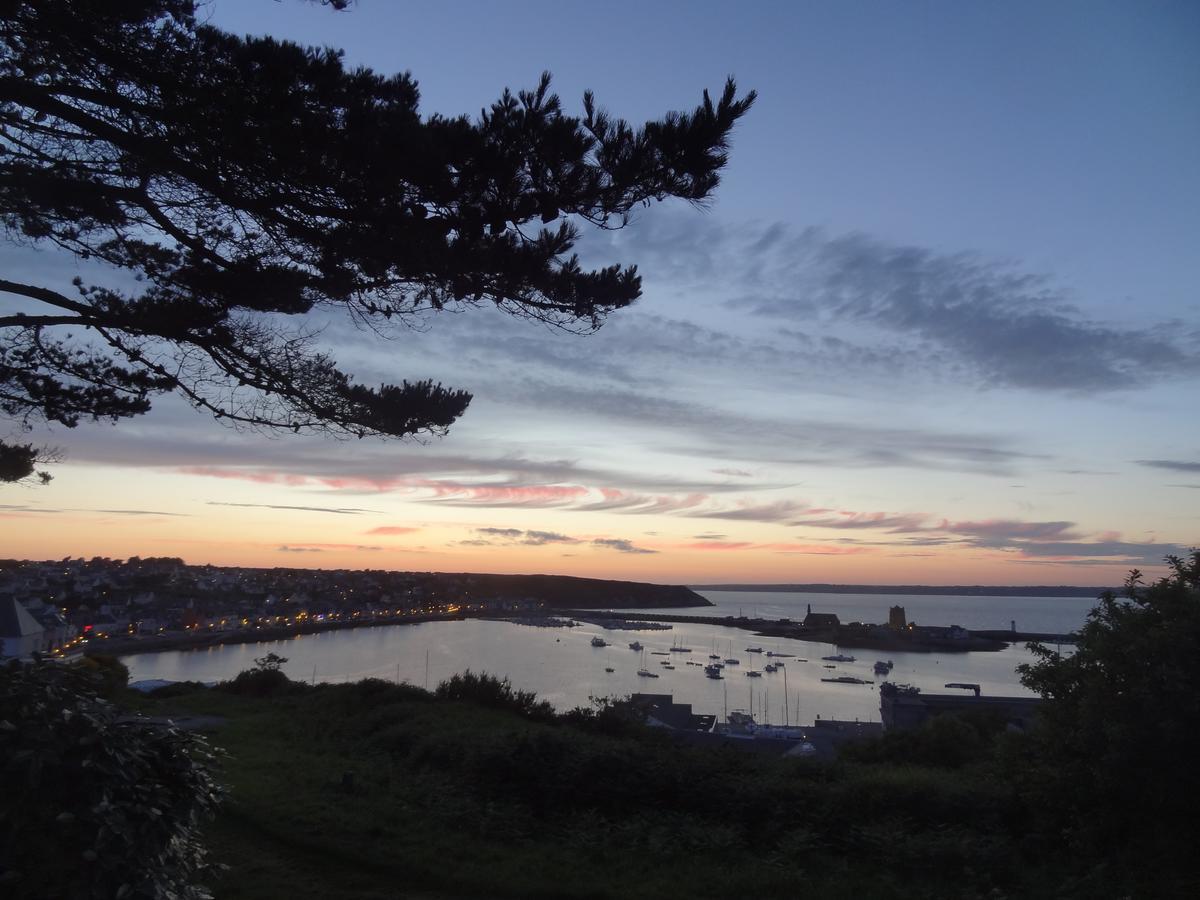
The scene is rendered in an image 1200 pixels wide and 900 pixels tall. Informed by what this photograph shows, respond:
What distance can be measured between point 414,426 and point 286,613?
53.1 m

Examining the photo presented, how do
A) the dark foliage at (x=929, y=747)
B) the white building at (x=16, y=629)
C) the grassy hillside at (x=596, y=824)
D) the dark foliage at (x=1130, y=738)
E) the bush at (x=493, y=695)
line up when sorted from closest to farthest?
the dark foliage at (x=1130, y=738)
the grassy hillside at (x=596, y=824)
the dark foliage at (x=929, y=747)
the bush at (x=493, y=695)
the white building at (x=16, y=629)

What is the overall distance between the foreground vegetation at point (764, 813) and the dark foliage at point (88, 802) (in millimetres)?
52

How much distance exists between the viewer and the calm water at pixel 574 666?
25938mm

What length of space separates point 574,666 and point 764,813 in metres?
29.2

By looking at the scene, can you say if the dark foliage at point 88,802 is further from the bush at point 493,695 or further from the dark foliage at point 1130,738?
the bush at point 493,695

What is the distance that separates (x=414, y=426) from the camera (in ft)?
16.0

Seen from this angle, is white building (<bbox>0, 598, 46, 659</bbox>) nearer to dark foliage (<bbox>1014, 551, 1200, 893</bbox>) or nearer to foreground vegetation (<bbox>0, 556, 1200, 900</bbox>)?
foreground vegetation (<bbox>0, 556, 1200, 900</bbox>)

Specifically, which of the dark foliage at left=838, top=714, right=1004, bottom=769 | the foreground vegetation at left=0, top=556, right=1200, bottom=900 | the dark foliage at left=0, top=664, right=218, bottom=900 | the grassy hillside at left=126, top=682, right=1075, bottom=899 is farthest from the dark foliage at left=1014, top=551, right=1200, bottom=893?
the dark foliage at left=0, top=664, right=218, bottom=900

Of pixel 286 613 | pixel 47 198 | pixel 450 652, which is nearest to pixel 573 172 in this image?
pixel 47 198

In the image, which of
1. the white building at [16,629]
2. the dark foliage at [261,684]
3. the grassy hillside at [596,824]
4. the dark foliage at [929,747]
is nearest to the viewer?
the grassy hillside at [596,824]

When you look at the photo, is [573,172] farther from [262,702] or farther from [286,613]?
[286,613]

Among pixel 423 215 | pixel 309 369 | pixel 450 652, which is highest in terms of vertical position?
pixel 423 215

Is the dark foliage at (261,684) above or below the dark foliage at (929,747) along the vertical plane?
below

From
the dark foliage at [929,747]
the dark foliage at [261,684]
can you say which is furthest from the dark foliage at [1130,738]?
the dark foliage at [261,684]
